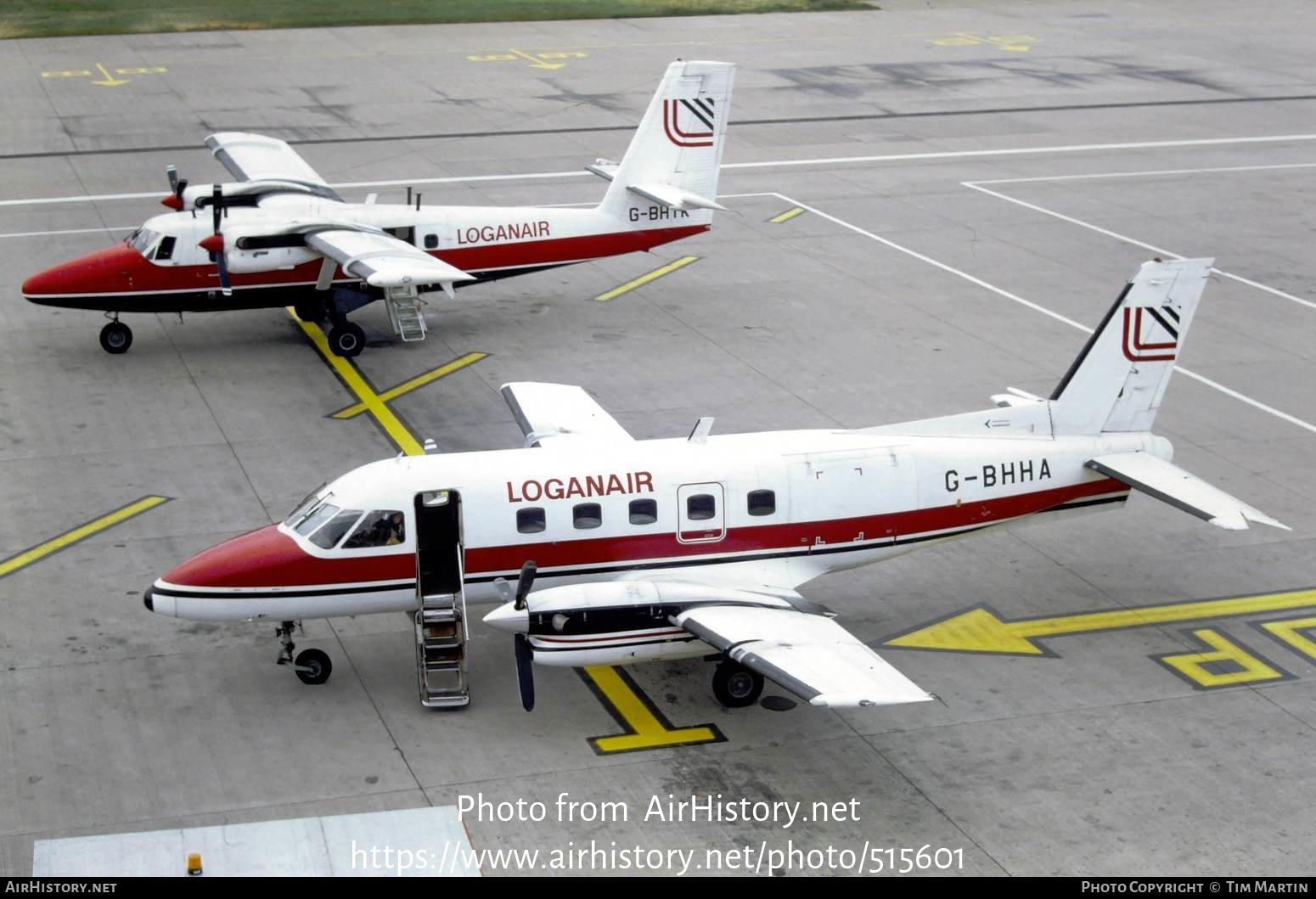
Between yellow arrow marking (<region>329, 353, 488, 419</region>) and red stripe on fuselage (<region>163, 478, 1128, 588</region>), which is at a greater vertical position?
red stripe on fuselage (<region>163, 478, 1128, 588</region>)

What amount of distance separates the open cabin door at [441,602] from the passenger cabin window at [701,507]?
9.77 feet

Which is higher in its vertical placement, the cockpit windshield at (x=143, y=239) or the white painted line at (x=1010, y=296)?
the cockpit windshield at (x=143, y=239)

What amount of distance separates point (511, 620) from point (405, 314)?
43.9 ft

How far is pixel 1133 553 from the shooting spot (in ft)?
78.1

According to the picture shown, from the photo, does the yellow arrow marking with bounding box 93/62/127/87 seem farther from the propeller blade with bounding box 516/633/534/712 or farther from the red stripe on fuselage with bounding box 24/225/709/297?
the propeller blade with bounding box 516/633/534/712

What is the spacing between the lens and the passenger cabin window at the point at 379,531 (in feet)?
63.3

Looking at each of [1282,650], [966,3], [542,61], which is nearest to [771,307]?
[1282,650]

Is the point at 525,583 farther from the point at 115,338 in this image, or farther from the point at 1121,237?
the point at 1121,237

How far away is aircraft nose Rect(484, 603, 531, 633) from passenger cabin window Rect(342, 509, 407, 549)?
200 cm

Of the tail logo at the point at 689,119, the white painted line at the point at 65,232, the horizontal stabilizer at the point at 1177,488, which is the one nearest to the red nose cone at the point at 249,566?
the horizontal stabilizer at the point at 1177,488

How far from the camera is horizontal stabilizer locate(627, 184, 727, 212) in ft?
110

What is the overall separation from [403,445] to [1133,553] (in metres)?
12.6

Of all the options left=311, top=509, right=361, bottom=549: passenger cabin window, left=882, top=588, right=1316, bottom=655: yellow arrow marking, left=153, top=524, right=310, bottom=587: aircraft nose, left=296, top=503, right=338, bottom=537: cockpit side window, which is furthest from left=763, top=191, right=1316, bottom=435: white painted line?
left=153, top=524, right=310, bottom=587: aircraft nose

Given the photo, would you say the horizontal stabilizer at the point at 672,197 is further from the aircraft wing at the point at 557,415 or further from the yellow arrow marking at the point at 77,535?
the yellow arrow marking at the point at 77,535
